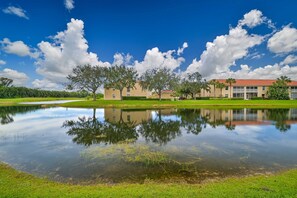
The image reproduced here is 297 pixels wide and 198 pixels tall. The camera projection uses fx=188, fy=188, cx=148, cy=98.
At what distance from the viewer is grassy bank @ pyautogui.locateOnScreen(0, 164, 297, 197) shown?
18.4ft

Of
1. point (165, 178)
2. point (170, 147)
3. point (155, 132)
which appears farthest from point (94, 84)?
point (165, 178)

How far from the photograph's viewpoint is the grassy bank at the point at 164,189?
18.4 feet

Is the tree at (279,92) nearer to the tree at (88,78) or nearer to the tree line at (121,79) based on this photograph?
the tree line at (121,79)

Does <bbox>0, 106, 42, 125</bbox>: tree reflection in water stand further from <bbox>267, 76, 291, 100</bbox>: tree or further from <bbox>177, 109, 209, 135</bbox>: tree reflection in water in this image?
<bbox>267, 76, 291, 100</bbox>: tree

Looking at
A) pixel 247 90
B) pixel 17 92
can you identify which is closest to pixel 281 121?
pixel 247 90

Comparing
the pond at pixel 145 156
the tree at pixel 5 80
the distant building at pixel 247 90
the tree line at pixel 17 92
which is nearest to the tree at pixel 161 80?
the distant building at pixel 247 90

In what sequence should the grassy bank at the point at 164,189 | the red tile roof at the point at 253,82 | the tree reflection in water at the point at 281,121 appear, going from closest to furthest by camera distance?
the grassy bank at the point at 164,189
the tree reflection in water at the point at 281,121
the red tile roof at the point at 253,82

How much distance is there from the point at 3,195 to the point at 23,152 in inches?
269

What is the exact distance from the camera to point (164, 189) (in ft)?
20.0

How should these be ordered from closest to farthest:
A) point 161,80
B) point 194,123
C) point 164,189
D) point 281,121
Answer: point 164,189, point 194,123, point 281,121, point 161,80

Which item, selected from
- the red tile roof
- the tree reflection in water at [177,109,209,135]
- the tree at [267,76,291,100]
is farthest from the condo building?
the tree reflection in water at [177,109,209,135]

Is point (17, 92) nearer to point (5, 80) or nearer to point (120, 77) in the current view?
point (5, 80)

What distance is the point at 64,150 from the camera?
1189 centimetres

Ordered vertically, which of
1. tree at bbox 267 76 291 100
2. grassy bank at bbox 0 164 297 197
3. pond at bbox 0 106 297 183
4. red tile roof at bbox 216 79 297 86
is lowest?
pond at bbox 0 106 297 183
